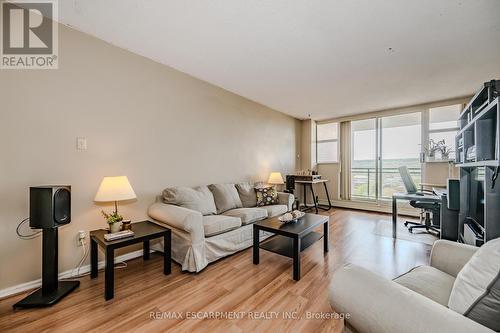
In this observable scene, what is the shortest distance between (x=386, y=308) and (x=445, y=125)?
5.24 meters

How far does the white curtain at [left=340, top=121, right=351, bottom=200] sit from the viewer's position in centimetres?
565

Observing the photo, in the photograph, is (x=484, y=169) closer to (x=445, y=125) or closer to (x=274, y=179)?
(x=274, y=179)

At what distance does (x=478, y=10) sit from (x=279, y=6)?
5.75 feet

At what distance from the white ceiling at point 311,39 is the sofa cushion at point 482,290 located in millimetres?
1999

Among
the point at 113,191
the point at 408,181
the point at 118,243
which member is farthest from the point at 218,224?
the point at 408,181

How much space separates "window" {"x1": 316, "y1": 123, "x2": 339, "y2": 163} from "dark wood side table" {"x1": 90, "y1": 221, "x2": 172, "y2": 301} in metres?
5.03

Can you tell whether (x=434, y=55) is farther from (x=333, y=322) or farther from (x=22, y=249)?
(x=22, y=249)

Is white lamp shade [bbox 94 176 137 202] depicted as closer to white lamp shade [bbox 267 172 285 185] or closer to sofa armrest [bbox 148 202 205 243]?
sofa armrest [bbox 148 202 205 243]

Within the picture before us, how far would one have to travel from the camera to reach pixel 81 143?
2.23 meters

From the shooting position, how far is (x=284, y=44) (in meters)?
2.39

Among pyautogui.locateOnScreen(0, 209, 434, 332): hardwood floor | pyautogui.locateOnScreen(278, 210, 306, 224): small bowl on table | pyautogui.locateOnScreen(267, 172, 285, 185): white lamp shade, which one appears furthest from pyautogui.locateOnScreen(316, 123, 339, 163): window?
pyautogui.locateOnScreen(278, 210, 306, 224): small bowl on table

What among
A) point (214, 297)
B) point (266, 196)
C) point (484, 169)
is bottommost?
point (214, 297)

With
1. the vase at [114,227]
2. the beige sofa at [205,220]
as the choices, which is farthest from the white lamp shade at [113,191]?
the beige sofa at [205,220]

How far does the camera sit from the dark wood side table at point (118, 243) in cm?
180
